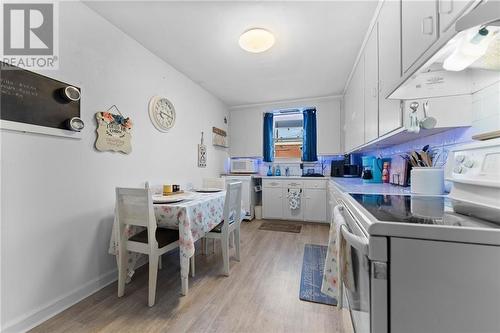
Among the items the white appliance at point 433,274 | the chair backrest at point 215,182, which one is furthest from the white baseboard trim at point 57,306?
the white appliance at point 433,274

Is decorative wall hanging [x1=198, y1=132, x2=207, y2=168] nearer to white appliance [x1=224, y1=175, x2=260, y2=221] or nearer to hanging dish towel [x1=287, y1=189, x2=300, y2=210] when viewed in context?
white appliance [x1=224, y1=175, x2=260, y2=221]

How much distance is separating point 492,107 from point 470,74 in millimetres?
243

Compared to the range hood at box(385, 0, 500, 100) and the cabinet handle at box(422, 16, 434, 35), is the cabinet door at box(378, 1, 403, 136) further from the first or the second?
the cabinet handle at box(422, 16, 434, 35)

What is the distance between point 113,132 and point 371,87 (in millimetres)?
2464

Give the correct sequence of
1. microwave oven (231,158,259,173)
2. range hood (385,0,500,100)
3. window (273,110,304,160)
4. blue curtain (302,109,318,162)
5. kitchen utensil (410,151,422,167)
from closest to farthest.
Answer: range hood (385,0,500,100) → kitchen utensil (410,151,422,167) → blue curtain (302,109,318,162) → microwave oven (231,158,259,173) → window (273,110,304,160)

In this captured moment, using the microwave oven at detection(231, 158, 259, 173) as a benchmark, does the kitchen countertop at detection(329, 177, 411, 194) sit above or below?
below

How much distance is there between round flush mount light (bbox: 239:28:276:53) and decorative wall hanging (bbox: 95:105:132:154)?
138 cm

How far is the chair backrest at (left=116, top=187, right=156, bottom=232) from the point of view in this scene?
5.01ft

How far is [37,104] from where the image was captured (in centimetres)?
141

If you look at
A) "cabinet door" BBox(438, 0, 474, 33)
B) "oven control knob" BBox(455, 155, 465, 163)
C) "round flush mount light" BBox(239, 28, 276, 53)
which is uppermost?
"round flush mount light" BBox(239, 28, 276, 53)

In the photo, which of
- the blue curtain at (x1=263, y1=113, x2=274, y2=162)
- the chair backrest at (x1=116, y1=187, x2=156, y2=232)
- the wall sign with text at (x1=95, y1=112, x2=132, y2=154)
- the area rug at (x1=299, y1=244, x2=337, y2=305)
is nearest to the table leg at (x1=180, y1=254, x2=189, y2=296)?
the chair backrest at (x1=116, y1=187, x2=156, y2=232)

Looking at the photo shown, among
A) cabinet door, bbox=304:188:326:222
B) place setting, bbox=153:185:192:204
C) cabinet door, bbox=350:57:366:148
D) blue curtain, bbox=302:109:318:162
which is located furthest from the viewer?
blue curtain, bbox=302:109:318:162

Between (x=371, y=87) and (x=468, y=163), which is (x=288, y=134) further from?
(x=468, y=163)

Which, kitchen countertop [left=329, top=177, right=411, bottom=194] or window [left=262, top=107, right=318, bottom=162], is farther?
window [left=262, top=107, right=318, bottom=162]
